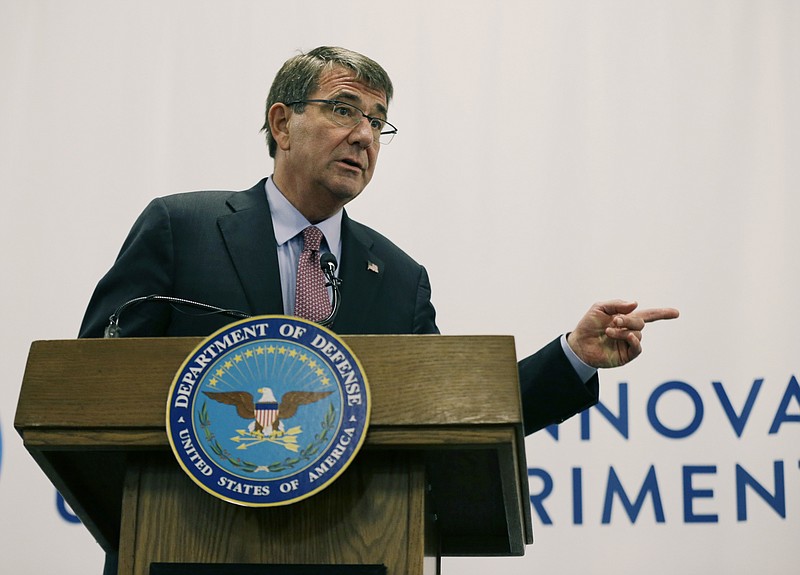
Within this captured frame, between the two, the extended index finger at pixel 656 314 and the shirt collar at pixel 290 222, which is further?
the shirt collar at pixel 290 222

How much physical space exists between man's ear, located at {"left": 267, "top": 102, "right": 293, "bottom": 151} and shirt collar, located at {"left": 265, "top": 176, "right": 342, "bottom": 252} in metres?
0.15

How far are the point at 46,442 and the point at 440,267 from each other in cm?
180

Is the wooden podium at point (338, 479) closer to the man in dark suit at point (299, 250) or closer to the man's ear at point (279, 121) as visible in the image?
the man in dark suit at point (299, 250)

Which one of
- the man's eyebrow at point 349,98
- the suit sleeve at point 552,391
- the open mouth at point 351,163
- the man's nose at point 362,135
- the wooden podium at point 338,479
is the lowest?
the wooden podium at point 338,479

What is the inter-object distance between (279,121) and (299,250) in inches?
16.7

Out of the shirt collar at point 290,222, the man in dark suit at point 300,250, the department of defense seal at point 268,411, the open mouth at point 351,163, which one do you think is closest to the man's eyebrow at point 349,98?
the man in dark suit at point 300,250

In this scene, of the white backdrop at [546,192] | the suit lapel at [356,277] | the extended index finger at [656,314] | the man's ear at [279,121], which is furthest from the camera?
the white backdrop at [546,192]

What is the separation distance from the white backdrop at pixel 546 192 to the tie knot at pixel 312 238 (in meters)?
0.97

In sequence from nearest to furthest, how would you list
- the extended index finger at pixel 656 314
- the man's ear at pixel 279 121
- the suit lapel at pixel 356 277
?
the extended index finger at pixel 656 314, the suit lapel at pixel 356 277, the man's ear at pixel 279 121

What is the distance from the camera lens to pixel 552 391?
68.9 inches

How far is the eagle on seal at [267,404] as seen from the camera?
3.98 feet

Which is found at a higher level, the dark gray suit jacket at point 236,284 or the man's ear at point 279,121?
the man's ear at point 279,121

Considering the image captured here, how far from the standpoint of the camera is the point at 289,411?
47.8 inches

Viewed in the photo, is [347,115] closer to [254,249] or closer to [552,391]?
[254,249]
